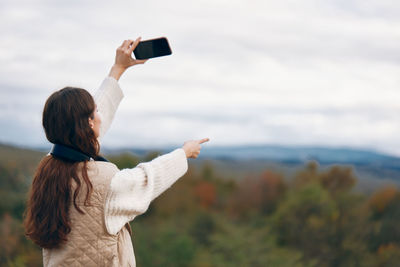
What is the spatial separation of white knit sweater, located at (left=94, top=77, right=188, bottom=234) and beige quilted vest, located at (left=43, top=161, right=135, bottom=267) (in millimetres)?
28

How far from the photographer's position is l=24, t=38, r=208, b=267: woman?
2.08m

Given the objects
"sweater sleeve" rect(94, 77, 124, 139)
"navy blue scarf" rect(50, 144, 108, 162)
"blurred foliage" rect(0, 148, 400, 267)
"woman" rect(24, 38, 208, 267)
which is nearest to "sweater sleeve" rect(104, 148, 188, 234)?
"woman" rect(24, 38, 208, 267)

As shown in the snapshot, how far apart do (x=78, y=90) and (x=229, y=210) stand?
149 feet

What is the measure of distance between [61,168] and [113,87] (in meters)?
0.64

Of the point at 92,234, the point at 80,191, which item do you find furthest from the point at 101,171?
the point at 92,234

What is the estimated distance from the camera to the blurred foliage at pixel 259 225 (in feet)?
103

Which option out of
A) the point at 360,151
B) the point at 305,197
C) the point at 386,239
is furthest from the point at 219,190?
the point at 360,151

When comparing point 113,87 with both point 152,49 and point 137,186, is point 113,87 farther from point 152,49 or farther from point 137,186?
point 137,186

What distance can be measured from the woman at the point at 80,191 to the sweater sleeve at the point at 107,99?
43 centimetres

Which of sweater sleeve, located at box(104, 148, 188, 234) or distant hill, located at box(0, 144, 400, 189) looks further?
distant hill, located at box(0, 144, 400, 189)

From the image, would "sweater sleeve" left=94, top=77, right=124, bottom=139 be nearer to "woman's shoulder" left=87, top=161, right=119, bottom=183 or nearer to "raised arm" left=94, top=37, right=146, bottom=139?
"raised arm" left=94, top=37, right=146, bottom=139

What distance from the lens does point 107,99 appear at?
8.51 feet

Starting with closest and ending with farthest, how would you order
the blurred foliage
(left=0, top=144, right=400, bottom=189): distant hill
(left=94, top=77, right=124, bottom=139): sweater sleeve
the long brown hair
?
the long brown hair
(left=94, top=77, right=124, bottom=139): sweater sleeve
the blurred foliage
(left=0, top=144, right=400, bottom=189): distant hill

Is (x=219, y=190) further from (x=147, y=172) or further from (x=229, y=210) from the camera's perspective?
(x=147, y=172)
